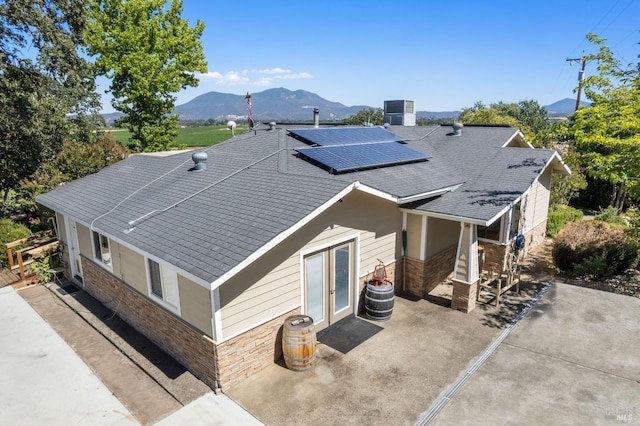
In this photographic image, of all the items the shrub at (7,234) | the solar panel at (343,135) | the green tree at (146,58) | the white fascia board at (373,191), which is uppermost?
the green tree at (146,58)

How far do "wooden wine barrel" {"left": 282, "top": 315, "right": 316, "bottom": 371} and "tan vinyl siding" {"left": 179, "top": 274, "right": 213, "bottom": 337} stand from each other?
5.10 ft

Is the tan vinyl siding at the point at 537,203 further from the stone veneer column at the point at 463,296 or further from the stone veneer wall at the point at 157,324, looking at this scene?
the stone veneer wall at the point at 157,324

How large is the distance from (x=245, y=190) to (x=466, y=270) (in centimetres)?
611

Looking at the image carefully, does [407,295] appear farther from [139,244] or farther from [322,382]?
[139,244]

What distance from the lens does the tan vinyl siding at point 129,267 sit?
909 cm

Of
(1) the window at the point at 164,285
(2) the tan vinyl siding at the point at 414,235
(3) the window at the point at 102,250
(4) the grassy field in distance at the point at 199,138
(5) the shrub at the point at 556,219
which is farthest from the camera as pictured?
(4) the grassy field in distance at the point at 199,138

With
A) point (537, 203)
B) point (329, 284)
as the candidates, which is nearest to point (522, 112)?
point (537, 203)

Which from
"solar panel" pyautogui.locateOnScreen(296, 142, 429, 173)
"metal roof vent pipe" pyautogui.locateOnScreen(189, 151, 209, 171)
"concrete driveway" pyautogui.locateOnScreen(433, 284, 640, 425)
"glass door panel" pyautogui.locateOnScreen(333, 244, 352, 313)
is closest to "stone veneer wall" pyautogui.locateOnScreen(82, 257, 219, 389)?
"glass door panel" pyautogui.locateOnScreen(333, 244, 352, 313)

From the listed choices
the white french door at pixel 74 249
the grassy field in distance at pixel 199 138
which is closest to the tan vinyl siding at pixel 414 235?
the white french door at pixel 74 249

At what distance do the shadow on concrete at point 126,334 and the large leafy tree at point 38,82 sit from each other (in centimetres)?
988

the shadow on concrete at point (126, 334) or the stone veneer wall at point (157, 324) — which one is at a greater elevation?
the stone veneer wall at point (157, 324)

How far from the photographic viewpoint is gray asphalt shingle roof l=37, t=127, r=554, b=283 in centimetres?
738

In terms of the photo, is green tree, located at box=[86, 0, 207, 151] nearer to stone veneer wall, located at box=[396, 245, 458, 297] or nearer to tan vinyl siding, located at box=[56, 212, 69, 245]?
tan vinyl siding, located at box=[56, 212, 69, 245]

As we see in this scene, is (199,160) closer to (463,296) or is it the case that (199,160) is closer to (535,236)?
(463,296)
